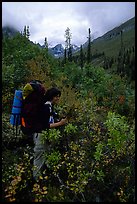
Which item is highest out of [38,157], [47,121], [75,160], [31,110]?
[31,110]

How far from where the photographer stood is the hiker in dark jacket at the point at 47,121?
545 cm

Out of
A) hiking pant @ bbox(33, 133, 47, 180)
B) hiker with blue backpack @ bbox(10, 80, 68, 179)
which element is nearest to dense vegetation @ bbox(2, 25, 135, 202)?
hiking pant @ bbox(33, 133, 47, 180)

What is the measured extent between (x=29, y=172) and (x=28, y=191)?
0.42 m

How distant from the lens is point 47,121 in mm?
5445

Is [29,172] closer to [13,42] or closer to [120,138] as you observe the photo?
[120,138]

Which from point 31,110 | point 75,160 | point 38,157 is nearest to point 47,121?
point 31,110

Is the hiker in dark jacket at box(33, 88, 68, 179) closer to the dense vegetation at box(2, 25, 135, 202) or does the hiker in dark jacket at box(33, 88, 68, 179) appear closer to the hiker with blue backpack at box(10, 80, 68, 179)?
the hiker with blue backpack at box(10, 80, 68, 179)

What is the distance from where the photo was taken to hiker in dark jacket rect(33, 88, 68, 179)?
545cm

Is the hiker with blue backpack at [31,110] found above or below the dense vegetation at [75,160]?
above

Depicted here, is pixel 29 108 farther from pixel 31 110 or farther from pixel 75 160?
pixel 75 160

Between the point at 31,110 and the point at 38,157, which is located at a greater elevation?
the point at 31,110

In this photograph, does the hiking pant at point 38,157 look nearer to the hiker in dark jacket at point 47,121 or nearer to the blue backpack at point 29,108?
the hiker in dark jacket at point 47,121

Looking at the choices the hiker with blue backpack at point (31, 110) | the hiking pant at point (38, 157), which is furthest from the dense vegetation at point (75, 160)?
the hiker with blue backpack at point (31, 110)

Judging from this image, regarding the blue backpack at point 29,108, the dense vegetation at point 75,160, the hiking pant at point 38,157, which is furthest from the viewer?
the hiking pant at point 38,157
